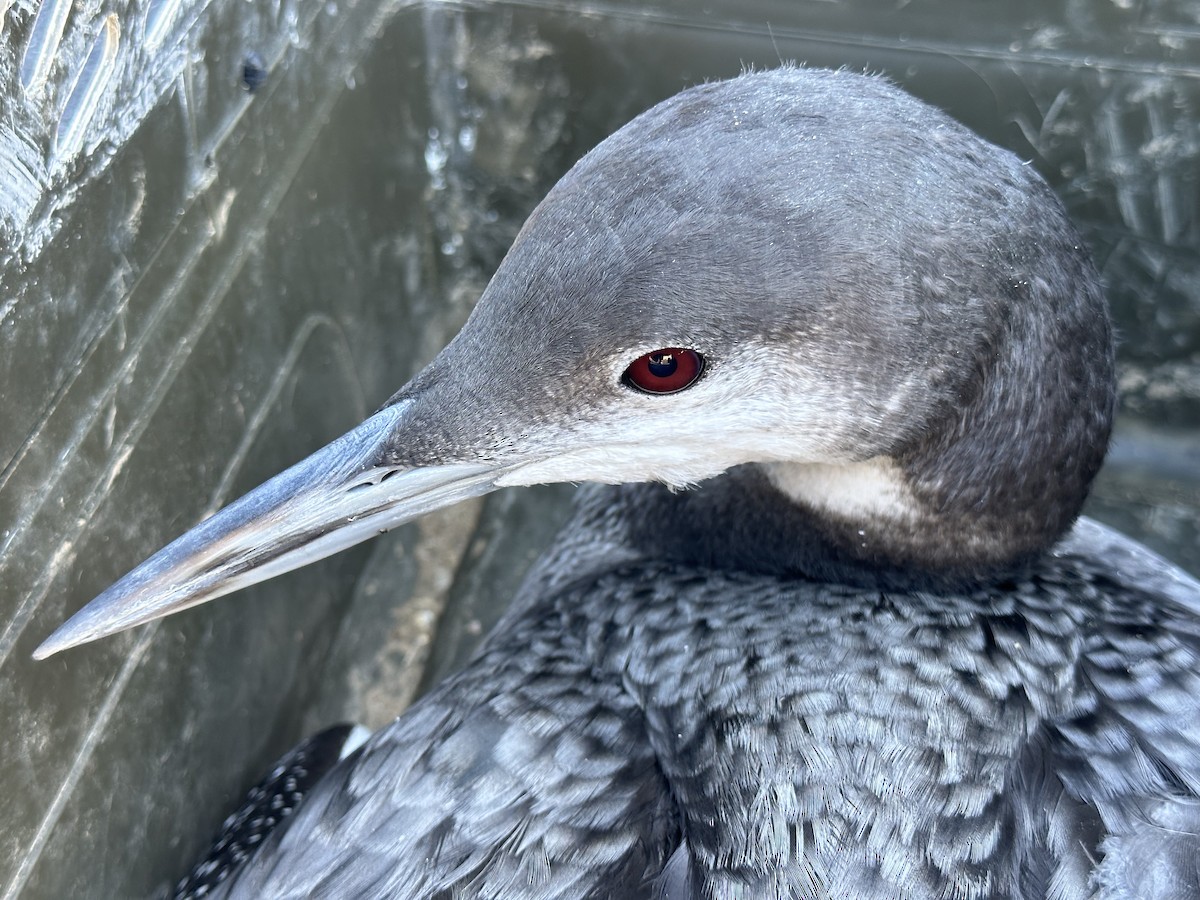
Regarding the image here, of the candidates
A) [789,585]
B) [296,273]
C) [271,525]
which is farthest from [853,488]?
[296,273]

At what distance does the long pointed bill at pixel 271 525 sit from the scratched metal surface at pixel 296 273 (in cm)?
13

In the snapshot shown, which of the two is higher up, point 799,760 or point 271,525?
point 271,525

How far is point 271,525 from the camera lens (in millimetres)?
1400

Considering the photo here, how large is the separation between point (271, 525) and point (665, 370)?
0.51 metres

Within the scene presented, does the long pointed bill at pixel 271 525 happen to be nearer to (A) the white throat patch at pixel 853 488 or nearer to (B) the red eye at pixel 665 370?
(B) the red eye at pixel 665 370

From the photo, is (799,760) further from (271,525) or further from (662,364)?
(271,525)

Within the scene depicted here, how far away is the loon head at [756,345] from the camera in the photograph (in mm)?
1223

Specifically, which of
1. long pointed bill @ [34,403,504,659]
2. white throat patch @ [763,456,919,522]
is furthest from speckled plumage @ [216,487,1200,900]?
long pointed bill @ [34,403,504,659]

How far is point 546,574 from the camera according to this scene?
2.02m

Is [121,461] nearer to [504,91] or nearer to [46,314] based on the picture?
[46,314]

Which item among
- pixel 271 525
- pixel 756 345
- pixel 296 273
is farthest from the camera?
pixel 296 273


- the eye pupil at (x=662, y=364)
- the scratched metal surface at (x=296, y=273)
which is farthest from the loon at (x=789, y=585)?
the scratched metal surface at (x=296, y=273)

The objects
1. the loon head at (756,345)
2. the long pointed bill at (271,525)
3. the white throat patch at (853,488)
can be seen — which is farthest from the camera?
the white throat patch at (853,488)

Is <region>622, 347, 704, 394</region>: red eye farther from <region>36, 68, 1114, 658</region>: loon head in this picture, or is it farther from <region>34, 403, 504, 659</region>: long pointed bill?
<region>34, 403, 504, 659</region>: long pointed bill
